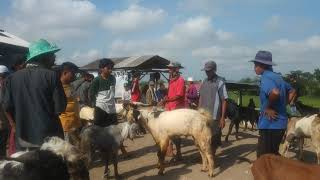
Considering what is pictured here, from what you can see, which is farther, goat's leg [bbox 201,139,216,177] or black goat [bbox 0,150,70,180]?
goat's leg [bbox 201,139,216,177]

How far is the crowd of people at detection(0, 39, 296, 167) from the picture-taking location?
183 inches

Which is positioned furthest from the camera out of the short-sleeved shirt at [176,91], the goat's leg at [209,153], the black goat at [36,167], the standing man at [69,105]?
the short-sleeved shirt at [176,91]

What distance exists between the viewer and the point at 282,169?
4520mm

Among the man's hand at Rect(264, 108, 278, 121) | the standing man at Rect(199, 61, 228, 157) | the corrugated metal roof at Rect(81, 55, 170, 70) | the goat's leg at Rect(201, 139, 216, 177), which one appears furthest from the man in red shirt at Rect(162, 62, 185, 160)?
the corrugated metal roof at Rect(81, 55, 170, 70)

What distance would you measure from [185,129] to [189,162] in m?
1.30

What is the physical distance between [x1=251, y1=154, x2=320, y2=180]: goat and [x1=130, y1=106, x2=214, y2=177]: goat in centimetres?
364

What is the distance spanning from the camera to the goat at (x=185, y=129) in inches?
334

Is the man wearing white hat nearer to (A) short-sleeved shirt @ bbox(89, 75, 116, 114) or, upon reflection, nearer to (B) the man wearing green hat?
(A) short-sleeved shirt @ bbox(89, 75, 116, 114)

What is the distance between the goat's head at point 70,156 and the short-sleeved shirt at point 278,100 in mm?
2800

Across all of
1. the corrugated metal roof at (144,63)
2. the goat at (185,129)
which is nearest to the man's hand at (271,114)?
the goat at (185,129)

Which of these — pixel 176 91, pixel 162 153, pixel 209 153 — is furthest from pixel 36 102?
pixel 176 91

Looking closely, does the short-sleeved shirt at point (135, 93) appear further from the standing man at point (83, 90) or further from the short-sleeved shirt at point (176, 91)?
the short-sleeved shirt at point (176, 91)

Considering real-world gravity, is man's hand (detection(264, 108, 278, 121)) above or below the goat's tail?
above

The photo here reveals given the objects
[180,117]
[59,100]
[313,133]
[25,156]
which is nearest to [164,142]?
[180,117]
